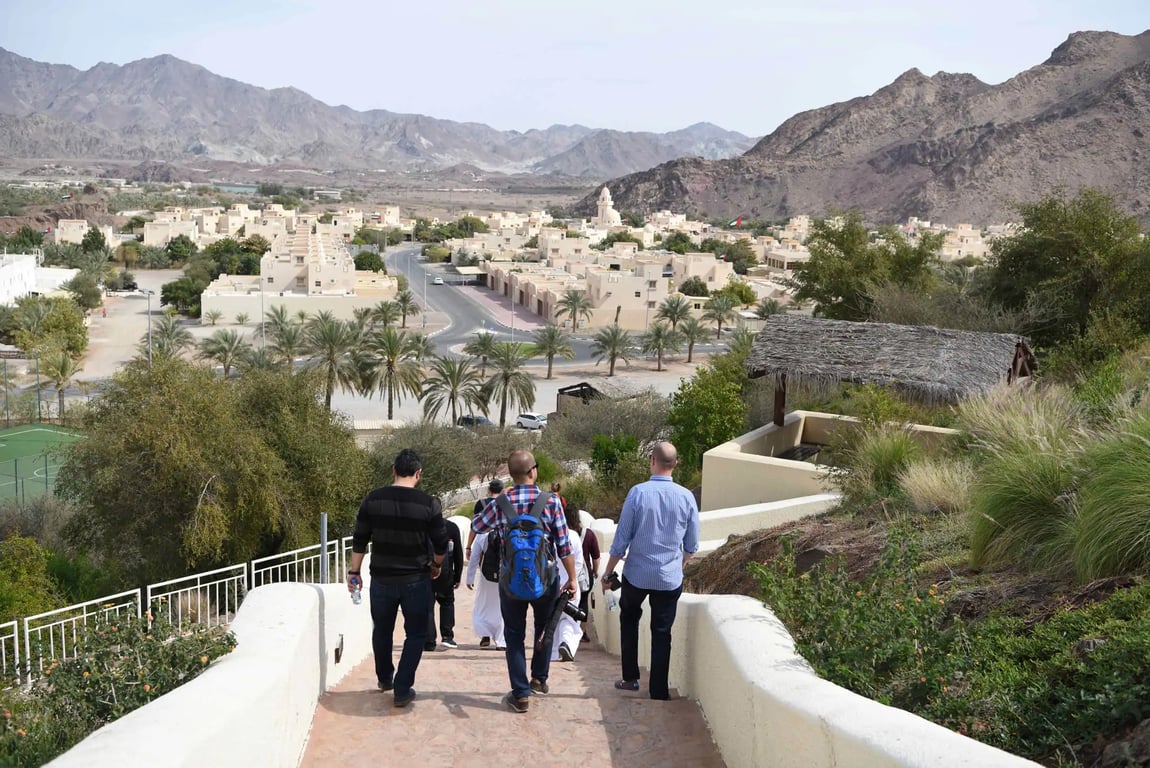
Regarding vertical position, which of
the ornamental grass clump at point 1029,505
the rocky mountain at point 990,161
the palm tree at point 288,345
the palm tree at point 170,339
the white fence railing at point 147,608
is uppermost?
the rocky mountain at point 990,161

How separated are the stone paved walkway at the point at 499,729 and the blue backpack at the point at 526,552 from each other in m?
0.63

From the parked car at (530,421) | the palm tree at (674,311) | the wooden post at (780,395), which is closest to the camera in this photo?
the wooden post at (780,395)

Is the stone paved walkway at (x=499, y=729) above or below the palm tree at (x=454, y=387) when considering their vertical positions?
above

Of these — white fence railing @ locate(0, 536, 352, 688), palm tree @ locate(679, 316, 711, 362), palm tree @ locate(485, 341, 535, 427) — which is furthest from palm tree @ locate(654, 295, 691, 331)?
white fence railing @ locate(0, 536, 352, 688)

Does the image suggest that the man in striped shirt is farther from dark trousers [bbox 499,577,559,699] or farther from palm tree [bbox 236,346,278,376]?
palm tree [bbox 236,346,278,376]

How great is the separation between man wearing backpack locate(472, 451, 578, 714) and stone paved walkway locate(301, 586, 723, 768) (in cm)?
23

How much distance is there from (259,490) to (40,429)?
2096 centimetres

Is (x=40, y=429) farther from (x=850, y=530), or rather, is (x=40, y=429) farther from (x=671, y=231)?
(x=671, y=231)

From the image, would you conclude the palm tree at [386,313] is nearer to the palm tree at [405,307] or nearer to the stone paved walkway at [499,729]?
the palm tree at [405,307]

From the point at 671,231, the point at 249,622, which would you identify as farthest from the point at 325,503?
the point at 671,231

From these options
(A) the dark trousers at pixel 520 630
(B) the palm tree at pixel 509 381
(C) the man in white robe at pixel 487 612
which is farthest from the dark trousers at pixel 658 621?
(B) the palm tree at pixel 509 381

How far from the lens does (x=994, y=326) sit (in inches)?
886

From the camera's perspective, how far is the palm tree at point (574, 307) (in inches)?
2477

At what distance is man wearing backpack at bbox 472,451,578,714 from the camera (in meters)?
5.26
